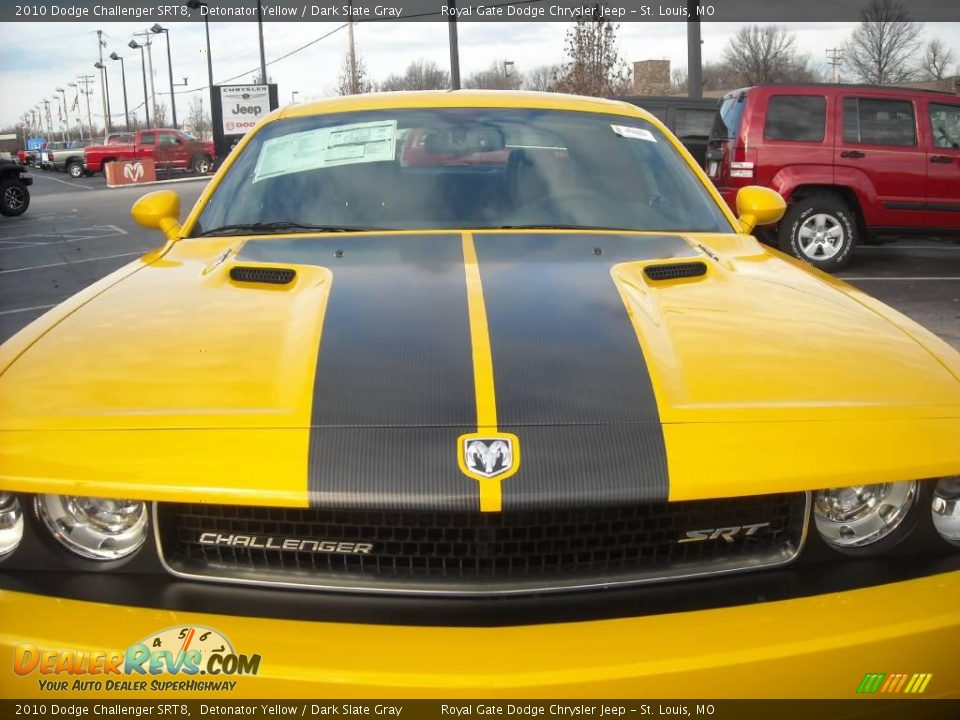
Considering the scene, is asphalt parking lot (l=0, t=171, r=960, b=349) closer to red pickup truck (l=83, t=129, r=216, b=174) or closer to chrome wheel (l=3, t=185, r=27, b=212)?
chrome wheel (l=3, t=185, r=27, b=212)

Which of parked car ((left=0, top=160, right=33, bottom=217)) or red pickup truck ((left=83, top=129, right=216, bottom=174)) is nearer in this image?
parked car ((left=0, top=160, right=33, bottom=217))

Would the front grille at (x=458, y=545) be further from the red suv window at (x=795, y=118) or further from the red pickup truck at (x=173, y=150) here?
the red pickup truck at (x=173, y=150)

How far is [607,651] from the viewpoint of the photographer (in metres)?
1.47

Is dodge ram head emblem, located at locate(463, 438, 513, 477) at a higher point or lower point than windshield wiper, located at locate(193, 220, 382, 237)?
lower

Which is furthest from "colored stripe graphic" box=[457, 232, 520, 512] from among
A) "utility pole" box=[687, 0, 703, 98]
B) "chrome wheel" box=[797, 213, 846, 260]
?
"utility pole" box=[687, 0, 703, 98]

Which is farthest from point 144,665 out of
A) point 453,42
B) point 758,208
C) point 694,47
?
point 453,42

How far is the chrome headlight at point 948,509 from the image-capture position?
5.74 feet

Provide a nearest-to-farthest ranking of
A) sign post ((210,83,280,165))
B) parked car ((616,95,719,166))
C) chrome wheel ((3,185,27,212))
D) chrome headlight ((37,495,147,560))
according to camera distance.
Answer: chrome headlight ((37,495,147,560))
parked car ((616,95,719,166))
chrome wheel ((3,185,27,212))
sign post ((210,83,280,165))

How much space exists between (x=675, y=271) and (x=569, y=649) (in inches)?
47.5

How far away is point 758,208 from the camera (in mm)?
3203

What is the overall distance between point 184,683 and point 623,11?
23165mm

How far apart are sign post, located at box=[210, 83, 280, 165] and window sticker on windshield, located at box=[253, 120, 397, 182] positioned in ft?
98.9

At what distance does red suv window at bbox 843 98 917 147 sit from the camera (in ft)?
32.9

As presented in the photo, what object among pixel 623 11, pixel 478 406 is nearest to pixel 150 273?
pixel 478 406
